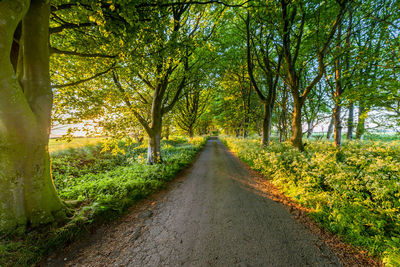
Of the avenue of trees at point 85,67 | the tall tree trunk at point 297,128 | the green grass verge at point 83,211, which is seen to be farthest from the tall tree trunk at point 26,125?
the tall tree trunk at point 297,128

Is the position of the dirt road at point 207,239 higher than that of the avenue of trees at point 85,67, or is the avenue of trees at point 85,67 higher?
the avenue of trees at point 85,67

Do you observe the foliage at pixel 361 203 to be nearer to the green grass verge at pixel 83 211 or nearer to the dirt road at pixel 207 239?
the dirt road at pixel 207 239

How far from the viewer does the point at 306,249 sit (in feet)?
8.26

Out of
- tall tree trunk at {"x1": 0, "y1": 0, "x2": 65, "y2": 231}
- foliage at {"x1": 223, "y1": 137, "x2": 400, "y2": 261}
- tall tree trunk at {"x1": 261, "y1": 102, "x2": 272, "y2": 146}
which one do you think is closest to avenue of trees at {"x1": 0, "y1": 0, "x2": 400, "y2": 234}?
tall tree trunk at {"x1": 0, "y1": 0, "x2": 65, "y2": 231}

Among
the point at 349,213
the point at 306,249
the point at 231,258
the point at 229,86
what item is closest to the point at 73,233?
the point at 231,258

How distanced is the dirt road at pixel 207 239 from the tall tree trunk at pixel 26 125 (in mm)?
1285

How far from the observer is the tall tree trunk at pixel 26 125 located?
7.64 ft

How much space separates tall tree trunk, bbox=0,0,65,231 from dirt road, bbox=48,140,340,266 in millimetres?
1285

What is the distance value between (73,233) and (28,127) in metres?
2.54

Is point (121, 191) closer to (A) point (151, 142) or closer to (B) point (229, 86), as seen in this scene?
(A) point (151, 142)

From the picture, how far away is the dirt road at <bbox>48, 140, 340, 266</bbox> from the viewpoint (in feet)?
7.68

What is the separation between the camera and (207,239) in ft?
9.20

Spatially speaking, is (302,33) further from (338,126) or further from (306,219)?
(306,219)

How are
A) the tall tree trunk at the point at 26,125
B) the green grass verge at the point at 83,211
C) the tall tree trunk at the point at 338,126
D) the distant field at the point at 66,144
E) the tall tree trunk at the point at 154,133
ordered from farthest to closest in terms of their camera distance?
the distant field at the point at 66,144, the tall tree trunk at the point at 338,126, the tall tree trunk at the point at 154,133, the tall tree trunk at the point at 26,125, the green grass verge at the point at 83,211
